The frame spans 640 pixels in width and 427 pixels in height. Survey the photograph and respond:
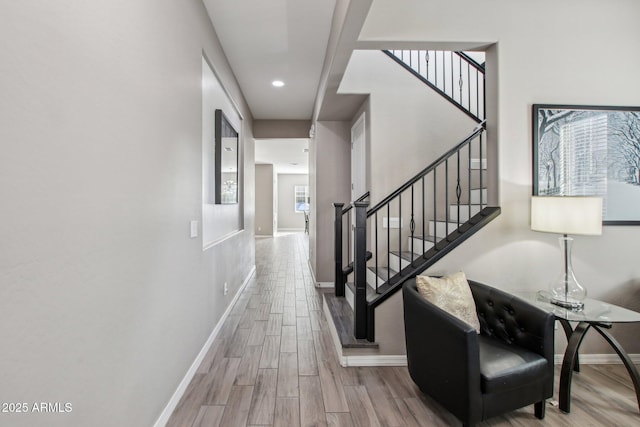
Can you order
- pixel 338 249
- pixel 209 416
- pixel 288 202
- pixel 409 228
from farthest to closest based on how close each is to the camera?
pixel 288 202
pixel 338 249
pixel 409 228
pixel 209 416

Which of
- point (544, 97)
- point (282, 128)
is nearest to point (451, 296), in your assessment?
point (544, 97)

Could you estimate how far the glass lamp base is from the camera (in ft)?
6.84

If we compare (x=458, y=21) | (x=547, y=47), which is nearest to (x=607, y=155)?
(x=547, y=47)

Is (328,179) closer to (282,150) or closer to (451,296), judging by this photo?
(451,296)

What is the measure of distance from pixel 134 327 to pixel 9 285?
2.47 ft

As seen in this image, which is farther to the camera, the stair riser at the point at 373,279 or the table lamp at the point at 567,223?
the stair riser at the point at 373,279

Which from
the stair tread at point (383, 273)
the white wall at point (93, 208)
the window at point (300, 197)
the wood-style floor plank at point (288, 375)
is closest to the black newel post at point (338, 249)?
the stair tread at point (383, 273)

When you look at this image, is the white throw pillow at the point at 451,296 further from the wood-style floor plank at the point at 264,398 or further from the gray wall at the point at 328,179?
the gray wall at the point at 328,179

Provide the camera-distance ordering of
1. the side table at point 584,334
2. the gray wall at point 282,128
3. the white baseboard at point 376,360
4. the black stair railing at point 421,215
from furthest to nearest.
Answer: the gray wall at point 282,128
the black stair railing at point 421,215
the white baseboard at point 376,360
the side table at point 584,334

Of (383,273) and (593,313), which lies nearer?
(593,313)

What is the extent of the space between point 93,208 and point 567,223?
2.63 meters

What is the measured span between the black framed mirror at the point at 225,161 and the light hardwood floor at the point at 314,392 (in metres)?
1.42

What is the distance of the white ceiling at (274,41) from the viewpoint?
8.80 feet

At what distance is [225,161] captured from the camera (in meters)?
3.33
